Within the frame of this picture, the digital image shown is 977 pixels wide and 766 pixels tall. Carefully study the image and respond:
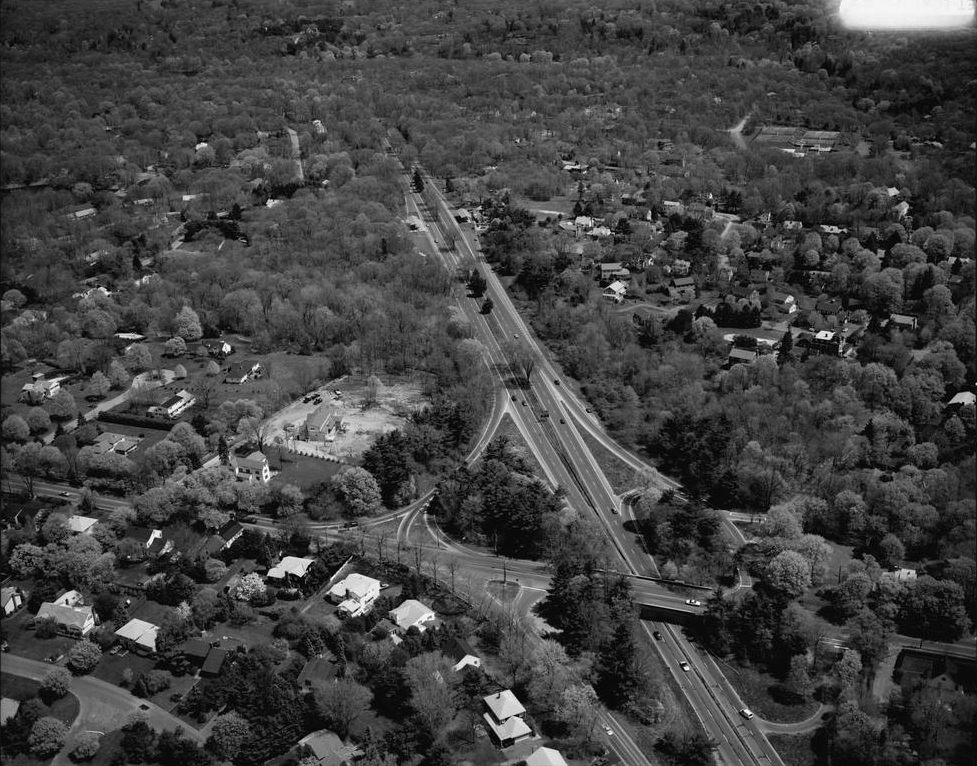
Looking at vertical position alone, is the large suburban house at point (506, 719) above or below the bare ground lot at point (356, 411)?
below

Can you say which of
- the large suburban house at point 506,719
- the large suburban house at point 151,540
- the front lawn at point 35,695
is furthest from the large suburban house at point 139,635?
the large suburban house at point 506,719

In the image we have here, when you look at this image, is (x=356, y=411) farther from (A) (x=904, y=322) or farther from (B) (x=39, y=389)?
(A) (x=904, y=322)

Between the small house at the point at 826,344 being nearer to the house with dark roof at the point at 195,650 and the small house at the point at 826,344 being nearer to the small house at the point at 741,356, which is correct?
the small house at the point at 741,356

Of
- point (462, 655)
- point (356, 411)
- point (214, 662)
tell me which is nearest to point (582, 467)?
point (356, 411)

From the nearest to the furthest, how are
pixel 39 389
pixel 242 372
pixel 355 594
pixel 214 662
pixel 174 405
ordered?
pixel 214 662 < pixel 355 594 < pixel 174 405 < pixel 39 389 < pixel 242 372

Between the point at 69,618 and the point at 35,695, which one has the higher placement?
the point at 69,618

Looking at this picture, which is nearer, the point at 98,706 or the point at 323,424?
the point at 98,706

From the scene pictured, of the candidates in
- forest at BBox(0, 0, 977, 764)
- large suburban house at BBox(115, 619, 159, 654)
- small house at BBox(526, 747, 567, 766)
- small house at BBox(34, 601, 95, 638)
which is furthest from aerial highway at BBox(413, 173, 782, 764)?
small house at BBox(34, 601, 95, 638)
